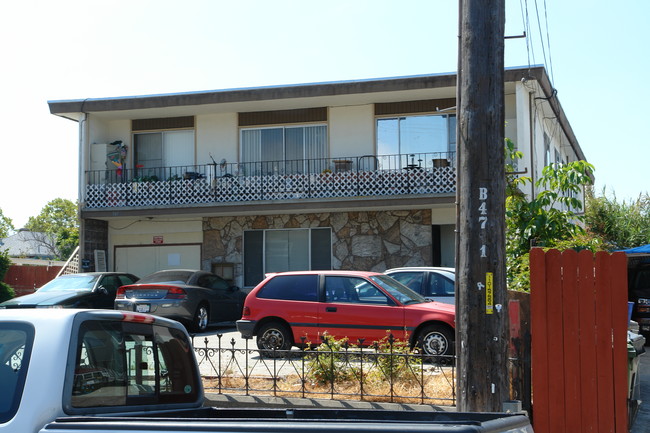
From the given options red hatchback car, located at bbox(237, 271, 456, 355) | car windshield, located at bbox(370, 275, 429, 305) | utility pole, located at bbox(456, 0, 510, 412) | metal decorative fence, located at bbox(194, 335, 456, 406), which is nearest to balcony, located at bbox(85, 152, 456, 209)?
car windshield, located at bbox(370, 275, 429, 305)

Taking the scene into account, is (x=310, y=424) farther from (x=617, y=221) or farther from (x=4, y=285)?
(x=617, y=221)

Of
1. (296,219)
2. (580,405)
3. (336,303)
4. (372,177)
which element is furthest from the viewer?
(296,219)

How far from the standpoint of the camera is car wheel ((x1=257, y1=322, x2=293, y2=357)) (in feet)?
39.5

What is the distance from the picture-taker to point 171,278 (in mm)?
16391

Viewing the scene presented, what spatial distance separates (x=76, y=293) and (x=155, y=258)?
23.2ft

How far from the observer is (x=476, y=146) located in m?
5.82

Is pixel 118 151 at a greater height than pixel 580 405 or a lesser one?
greater

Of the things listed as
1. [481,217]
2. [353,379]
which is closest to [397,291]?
[353,379]

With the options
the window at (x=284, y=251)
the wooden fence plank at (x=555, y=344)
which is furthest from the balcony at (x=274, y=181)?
the wooden fence plank at (x=555, y=344)

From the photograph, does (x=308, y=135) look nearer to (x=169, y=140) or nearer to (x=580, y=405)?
(x=169, y=140)

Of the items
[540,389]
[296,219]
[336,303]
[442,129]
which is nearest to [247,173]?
[296,219]

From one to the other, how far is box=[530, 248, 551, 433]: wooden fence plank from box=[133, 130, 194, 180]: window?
55.0ft

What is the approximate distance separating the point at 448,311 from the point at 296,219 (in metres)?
10.9

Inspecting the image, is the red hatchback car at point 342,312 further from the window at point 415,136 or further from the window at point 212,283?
the window at point 415,136
